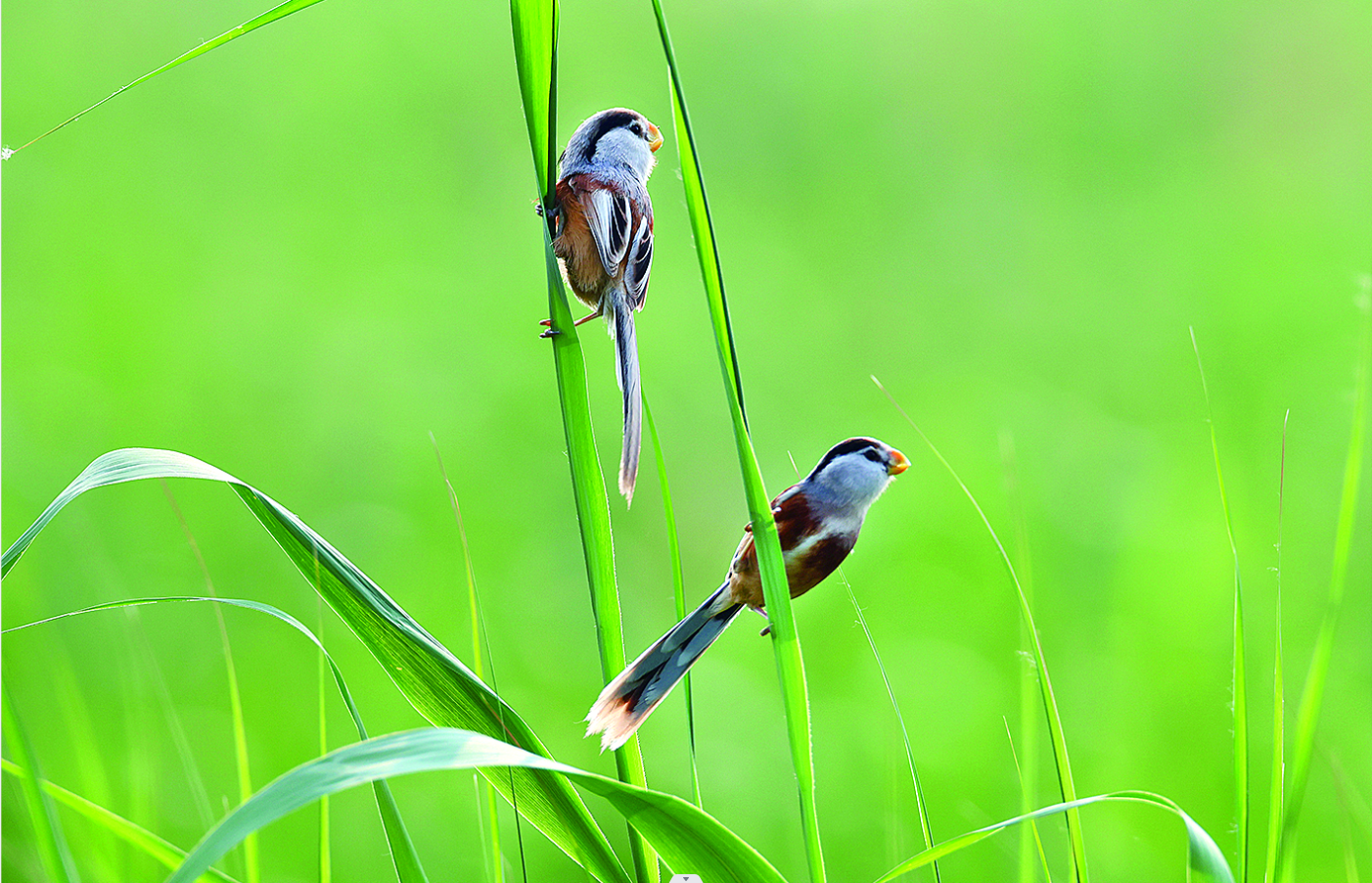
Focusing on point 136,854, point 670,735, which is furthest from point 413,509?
point 136,854

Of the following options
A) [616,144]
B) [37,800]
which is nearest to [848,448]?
[616,144]

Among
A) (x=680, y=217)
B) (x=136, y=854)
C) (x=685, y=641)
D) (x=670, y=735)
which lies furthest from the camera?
(x=680, y=217)

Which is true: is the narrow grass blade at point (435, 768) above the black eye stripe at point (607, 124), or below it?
below

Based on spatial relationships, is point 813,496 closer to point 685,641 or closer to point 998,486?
point 685,641

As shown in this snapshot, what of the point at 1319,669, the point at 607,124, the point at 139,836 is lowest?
the point at 1319,669

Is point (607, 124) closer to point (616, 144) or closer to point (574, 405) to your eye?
point (616, 144)

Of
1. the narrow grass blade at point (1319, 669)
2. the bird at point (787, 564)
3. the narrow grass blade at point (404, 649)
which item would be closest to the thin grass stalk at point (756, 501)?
the bird at point (787, 564)

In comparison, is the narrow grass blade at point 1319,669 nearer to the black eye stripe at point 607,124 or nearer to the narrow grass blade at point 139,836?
the black eye stripe at point 607,124
